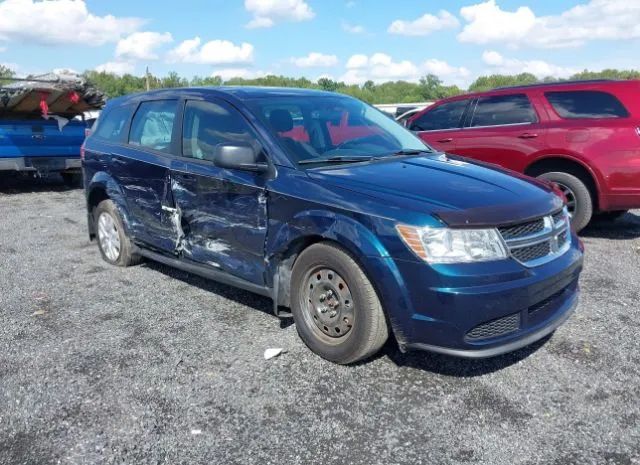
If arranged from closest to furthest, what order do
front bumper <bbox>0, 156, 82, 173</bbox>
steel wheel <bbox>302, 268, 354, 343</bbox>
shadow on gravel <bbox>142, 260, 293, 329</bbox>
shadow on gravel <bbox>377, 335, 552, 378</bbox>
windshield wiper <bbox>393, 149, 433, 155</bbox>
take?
steel wheel <bbox>302, 268, 354, 343</bbox> → shadow on gravel <bbox>377, 335, 552, 378</bbox> → windshield wiper <bbox>393, 149, 433, 155</bbox> → shadow on gravel <bbox>142, 260, 293, 329</bbox> → front bumper <bbox>0, 156, 82, 173</bbox>

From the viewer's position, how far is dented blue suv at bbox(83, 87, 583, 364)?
309 cm

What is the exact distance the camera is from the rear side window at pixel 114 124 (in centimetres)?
555

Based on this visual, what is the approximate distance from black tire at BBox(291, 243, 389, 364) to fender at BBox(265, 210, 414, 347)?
0.06 metres

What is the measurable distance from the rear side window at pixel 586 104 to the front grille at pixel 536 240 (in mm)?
3624

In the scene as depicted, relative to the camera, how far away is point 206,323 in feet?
14.4

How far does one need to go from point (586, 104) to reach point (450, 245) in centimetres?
470

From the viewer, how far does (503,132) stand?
283 inches

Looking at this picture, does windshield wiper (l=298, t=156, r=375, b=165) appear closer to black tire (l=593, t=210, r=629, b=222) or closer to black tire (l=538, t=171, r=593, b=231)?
black tire (l=538, t=171, r=593, b=231)

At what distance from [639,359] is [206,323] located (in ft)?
9.92

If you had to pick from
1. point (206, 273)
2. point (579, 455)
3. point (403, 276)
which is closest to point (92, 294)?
point (206, 273)

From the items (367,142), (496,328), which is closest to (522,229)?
(496,328)

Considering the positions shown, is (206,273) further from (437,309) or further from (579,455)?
(579,455)

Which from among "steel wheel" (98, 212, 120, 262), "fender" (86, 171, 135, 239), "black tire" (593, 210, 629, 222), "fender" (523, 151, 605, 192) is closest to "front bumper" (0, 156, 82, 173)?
"steel wheel" (98, 212, 120, 262)

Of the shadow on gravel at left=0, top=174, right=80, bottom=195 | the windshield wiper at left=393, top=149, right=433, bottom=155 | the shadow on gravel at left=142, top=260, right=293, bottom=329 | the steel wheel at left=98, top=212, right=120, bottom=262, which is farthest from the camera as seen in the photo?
the shadow on gravel at left=0, top=174, right=80, bottom=195
